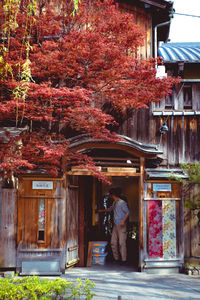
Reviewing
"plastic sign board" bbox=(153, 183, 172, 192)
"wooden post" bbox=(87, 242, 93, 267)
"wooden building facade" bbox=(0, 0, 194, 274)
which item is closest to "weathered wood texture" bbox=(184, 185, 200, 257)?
"wooden building facade" bbox=(0, 0, 194, 274)

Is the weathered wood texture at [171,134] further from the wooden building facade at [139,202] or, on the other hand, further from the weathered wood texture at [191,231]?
the weathered wood texture at [191,231]

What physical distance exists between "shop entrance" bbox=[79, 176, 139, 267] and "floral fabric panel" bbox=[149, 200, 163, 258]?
127cm

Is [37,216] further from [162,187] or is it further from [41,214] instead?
[162,187]

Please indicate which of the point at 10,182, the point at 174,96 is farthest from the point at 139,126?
the point at 10,182

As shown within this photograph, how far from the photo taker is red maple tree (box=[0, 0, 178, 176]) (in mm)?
8625

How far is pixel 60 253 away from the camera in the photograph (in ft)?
33.3

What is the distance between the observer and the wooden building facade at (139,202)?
1022 cm

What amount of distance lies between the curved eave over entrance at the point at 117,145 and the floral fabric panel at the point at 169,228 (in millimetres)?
1674

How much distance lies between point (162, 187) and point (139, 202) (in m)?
0.89

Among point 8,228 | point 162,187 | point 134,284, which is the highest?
point 162,187

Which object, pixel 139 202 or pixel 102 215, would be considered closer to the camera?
pixel 139 202

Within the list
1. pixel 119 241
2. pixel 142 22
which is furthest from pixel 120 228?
pixel 142 22

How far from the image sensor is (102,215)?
48.6ft

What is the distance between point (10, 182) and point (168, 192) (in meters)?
4.93
